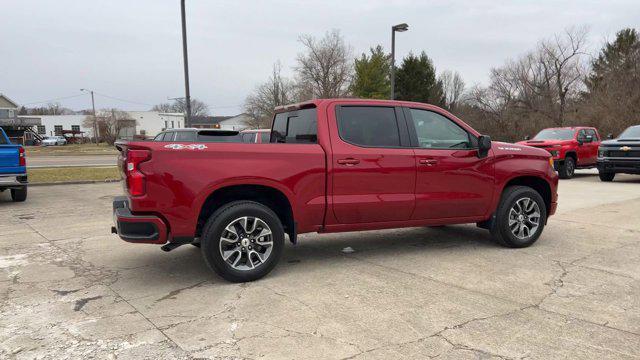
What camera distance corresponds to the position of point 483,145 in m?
5.90

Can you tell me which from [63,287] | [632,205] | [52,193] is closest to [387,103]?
[63,287]

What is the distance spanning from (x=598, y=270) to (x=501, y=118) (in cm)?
4188

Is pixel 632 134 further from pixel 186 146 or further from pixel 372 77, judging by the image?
pixel 372 77

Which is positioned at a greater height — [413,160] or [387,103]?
[387,103]

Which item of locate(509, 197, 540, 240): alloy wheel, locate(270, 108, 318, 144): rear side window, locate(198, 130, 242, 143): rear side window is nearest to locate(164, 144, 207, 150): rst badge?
locate(270, 108, 318, 144): rear side window

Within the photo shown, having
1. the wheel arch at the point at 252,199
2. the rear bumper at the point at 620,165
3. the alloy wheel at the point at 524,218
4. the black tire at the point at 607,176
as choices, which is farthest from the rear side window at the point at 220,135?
the black tire at the point at 607,176

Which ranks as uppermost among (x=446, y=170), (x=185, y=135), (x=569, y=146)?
(x=185, y=135)

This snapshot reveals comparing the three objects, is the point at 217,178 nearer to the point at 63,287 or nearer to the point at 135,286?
the point at 135,286

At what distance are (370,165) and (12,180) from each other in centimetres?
849

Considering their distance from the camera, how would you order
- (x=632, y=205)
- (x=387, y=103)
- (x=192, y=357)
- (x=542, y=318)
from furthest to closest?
(x=632, y=205) < (x=387, y=103) < (x=542, y=318) < (x=192, y=357)

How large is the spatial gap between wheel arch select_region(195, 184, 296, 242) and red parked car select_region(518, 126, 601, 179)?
484 inches

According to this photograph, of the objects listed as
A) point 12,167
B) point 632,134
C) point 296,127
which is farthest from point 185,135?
point 632,134

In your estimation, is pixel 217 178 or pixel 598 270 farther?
pixel 598 270

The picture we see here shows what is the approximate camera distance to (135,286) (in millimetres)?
4938
